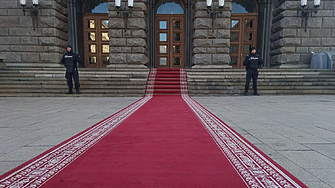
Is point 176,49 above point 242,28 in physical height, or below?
below

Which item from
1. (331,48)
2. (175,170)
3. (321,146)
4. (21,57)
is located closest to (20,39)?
(21,57)

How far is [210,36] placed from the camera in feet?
32.2

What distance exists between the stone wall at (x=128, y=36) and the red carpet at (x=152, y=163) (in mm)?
7998

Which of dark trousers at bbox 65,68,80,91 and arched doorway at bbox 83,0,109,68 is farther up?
arched doorway at bbox 83,0,109,68

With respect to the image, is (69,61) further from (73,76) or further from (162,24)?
(162,24)

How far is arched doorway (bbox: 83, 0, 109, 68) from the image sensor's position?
11609 mm

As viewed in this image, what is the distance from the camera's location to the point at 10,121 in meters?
3.16

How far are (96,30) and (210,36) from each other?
7.27 m

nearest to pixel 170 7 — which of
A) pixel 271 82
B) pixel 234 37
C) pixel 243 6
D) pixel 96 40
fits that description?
pixel 234 37

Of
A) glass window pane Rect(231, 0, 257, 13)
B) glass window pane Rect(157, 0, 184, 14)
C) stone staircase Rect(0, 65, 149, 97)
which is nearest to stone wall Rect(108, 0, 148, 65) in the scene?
stone staircase Rect(0, 65, 149, 97)

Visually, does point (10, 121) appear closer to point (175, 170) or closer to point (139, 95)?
point (175, 170)

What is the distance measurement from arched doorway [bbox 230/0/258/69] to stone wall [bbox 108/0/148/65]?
19.4ft

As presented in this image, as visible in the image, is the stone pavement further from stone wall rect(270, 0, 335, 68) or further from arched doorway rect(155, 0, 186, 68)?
arched doorway rect(155, 0, 186, 68)

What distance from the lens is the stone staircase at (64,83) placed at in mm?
7328
